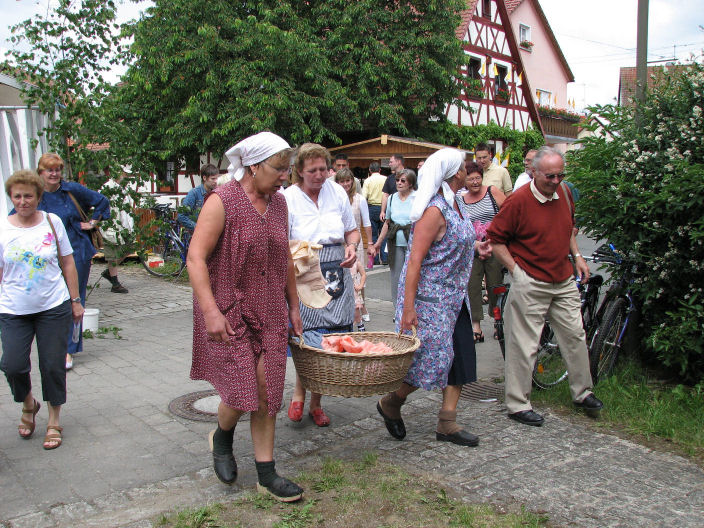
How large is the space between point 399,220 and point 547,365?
2664 millimetres

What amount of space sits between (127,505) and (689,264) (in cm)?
417

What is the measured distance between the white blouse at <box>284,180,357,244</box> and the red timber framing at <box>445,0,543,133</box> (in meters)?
20.3

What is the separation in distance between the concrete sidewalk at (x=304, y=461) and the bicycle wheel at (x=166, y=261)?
263 inches

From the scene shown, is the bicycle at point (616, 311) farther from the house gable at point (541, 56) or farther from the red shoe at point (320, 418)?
the house gable at point (541, 56)

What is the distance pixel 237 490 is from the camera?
3645 millimetres

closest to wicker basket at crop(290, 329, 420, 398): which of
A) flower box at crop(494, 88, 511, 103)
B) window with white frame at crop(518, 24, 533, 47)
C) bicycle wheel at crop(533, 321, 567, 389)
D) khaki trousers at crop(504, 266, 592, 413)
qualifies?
khaki trousers at crop(504, 266, 592, 413)

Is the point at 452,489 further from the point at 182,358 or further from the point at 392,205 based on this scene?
the point at 392,205

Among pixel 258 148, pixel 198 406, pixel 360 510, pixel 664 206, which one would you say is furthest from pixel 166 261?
pixel 360 510

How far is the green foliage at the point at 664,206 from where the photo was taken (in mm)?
4863

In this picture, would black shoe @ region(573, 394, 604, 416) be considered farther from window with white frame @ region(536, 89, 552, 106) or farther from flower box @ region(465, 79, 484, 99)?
window with white frame @ region(536, 89, 552, 106)

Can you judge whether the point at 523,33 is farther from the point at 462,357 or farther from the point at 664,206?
the point at 462,357

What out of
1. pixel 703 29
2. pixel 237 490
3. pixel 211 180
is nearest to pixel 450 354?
pixel 237 490

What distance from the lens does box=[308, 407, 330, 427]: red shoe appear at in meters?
4.68

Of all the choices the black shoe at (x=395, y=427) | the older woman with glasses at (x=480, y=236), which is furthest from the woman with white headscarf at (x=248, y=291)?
the older woman with glasses at (x=480, y=236)
